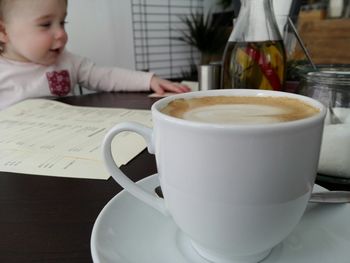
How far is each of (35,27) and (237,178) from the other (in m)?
0.90

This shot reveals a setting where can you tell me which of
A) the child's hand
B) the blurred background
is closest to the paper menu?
the child's hand

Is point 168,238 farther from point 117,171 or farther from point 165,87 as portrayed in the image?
point 165,87

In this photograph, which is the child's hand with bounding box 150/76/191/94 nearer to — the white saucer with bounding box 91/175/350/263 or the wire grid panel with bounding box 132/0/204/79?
the white saucer with bounding box 91/175/350/263

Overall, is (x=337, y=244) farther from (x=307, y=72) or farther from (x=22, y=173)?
(x=22, y=173)

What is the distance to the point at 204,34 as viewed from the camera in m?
2.09

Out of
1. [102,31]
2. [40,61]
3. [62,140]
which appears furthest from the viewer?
[102,31]

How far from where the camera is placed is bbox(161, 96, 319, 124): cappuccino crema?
0.71ft

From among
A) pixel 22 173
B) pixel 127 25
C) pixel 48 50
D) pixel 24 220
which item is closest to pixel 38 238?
pixel 24 220

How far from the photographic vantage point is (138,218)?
25 cm

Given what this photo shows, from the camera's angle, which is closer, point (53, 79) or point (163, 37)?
point (53, 79)

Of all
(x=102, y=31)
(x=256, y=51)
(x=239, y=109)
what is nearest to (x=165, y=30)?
(x=102, y=31)

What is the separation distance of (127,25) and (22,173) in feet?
5.80

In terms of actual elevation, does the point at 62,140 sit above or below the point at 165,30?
below

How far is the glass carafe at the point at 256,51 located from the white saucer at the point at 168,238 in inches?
11.9
